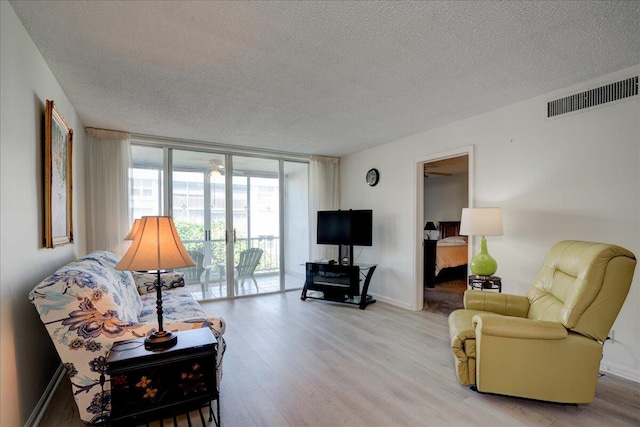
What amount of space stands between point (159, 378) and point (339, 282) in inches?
123

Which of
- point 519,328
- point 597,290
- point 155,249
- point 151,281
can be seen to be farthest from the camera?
point 151,281

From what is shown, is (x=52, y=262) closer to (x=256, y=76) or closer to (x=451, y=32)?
(x=256, y=76)

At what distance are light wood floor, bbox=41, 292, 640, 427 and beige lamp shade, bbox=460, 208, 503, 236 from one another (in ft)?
3.84

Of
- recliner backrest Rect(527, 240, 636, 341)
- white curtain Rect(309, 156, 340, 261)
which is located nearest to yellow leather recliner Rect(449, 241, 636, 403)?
recliner backrest Rect(527, 240, 636, 341)

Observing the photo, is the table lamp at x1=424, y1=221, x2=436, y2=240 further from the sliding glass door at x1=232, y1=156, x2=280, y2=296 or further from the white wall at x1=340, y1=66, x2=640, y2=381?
the sliding glass door at x1=232, y1=156, x2=280, y2=296

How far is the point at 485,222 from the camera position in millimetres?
3004

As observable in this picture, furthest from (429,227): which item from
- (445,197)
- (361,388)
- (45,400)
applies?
(45,400)

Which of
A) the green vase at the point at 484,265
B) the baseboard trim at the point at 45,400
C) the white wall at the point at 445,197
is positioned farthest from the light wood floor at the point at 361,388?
the white wall at the point at 445,197

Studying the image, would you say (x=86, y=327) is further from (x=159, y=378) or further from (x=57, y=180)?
(x=57, y=180)

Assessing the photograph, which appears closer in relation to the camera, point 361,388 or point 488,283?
point 361,388

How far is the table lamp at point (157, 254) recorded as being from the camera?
172 cm

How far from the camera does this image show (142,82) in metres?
2.62

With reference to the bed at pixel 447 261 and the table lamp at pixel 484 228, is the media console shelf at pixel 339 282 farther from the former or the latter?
the table lamp at pixel 484 228

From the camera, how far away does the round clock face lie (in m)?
4.91
